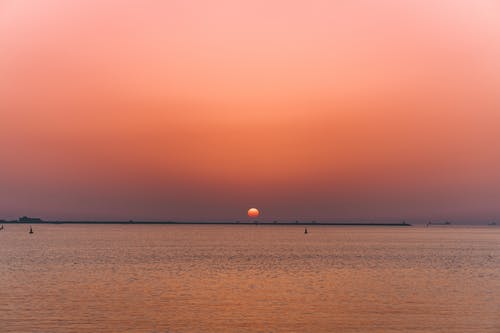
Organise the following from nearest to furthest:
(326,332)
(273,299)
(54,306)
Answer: (326,332)
(54,306)
(273,299)

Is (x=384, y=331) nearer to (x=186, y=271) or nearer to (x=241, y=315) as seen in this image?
(x=241, y=315)

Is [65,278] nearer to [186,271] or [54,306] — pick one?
[186,271]

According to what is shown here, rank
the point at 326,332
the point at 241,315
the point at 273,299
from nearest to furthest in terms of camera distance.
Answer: the point at 326,332, the point at 241,315, the point at 273,299

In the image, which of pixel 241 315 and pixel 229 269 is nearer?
pixel 241 315

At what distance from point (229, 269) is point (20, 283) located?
2891 cm

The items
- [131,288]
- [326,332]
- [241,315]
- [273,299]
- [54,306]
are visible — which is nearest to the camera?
[326,332]

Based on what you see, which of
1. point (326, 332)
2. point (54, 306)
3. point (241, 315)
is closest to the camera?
point (326, 332)

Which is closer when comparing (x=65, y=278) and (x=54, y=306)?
(x=54, y=306)

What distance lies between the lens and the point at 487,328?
41906 millimetres

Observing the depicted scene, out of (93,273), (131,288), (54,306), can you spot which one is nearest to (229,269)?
(93,273)

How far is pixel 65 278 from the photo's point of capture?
71.4 metres

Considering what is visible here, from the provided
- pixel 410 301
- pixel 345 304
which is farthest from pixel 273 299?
pixel 410 301

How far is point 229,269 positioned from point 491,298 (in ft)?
124

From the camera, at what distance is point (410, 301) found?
5359cm
